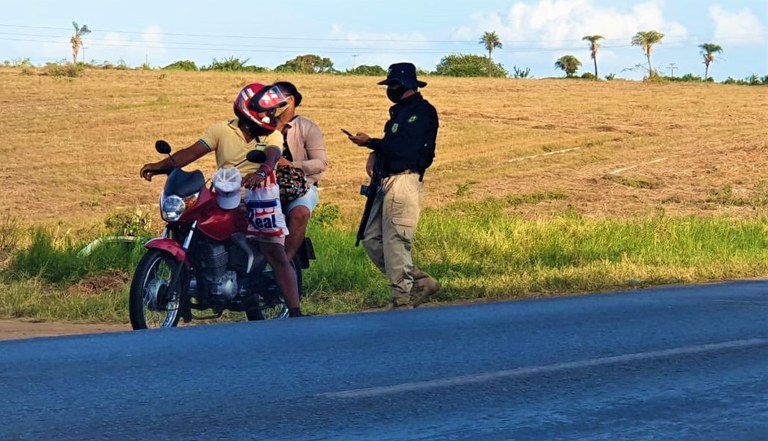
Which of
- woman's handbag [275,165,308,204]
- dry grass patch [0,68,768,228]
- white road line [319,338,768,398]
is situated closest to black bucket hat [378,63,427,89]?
woman's handbag [275,165,308,204]

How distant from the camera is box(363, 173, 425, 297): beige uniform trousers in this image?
33.0 feet

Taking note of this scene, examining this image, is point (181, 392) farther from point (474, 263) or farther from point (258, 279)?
point (474, 263)

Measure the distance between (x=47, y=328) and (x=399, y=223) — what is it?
2.91 metres

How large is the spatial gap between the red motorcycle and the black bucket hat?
2145mm

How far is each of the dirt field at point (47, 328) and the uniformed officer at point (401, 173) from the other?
2.20 metres

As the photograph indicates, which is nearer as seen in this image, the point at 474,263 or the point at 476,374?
the point at 476,374

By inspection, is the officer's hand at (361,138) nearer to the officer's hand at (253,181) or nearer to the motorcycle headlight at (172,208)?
the officer's hand at (253,181)

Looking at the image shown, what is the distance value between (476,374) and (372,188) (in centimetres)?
419

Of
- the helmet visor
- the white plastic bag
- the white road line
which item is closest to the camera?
the white road line

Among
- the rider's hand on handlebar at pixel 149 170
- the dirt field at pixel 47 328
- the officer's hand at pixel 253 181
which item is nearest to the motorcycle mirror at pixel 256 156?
the officer's hand at pixel 253 181

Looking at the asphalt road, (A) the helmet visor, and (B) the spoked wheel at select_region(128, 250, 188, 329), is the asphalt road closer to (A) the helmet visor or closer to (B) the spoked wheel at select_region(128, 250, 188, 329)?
(B) the spoked wheel at select_region(128, 250, 188, 329)

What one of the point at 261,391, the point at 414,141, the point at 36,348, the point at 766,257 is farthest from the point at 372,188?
the point at 766,257

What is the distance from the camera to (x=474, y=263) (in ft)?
46.8

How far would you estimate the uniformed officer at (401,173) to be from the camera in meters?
10.1
